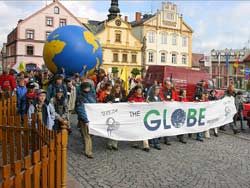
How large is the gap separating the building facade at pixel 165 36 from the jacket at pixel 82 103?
48871mm

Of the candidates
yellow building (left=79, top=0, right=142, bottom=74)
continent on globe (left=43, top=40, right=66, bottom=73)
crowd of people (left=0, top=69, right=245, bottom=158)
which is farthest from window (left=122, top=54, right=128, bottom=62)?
crowd of people (left=0, top=69, right=245, bottom=158)

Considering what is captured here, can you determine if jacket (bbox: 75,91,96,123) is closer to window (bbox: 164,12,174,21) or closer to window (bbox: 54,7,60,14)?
window (bbox: 54,7,60,14)

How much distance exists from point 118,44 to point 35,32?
1347 cm

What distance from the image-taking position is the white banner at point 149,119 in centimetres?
760

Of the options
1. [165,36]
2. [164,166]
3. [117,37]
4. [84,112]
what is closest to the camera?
[164,166]

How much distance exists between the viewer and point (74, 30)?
38.4 feet

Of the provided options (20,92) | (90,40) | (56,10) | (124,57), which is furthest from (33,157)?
(56,10)

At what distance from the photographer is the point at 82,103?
24.4ft

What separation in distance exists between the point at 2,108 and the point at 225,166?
537 cm

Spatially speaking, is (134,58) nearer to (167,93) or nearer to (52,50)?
(52,50)

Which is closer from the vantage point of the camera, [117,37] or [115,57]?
[115,57]

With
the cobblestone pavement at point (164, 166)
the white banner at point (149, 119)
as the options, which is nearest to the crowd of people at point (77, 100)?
the white banner at point (149, 119)

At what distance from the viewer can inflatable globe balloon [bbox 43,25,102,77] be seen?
1119 centimetres

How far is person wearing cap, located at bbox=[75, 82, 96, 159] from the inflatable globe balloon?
390 cm
